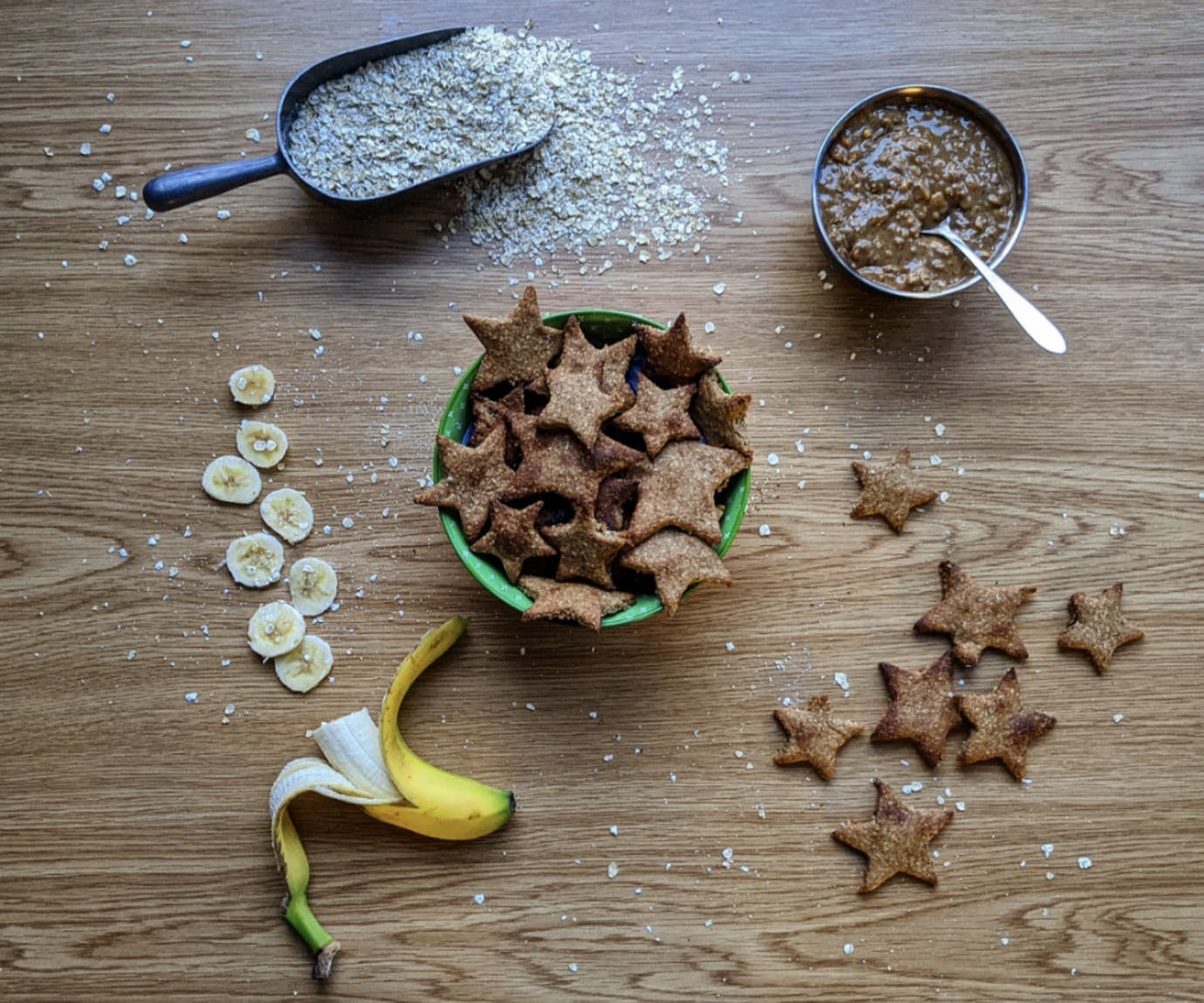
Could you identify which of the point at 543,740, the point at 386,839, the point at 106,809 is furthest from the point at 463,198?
the point at 106,809

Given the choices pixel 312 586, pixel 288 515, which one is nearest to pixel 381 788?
pixel 312 586

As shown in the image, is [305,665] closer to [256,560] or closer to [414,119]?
[256,560]

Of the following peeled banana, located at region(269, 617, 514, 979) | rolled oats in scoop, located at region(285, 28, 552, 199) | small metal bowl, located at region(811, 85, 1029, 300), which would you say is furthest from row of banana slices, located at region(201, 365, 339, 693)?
small metal bowl, located at region(811, 85, 1029, 300)

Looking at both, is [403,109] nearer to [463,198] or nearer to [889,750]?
[463,198]

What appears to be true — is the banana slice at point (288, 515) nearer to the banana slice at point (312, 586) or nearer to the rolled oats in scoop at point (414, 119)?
the banana slice at point (312, 586)

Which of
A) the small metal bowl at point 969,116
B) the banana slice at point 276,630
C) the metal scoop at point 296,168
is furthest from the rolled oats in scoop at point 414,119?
the banana slice at point 276,630
